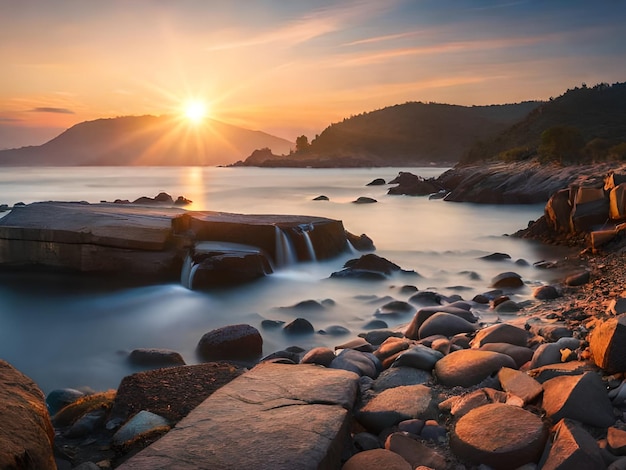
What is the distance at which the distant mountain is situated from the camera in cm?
12425

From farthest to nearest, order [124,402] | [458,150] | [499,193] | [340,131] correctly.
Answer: [340,131]
[458,150]
[499,193]
[124,402]

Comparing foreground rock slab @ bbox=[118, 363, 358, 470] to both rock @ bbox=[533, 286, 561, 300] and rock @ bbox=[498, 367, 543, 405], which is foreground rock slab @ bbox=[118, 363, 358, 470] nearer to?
rock @ bbox=[498, 367, 543, 405]

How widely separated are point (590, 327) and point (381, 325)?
338 cm

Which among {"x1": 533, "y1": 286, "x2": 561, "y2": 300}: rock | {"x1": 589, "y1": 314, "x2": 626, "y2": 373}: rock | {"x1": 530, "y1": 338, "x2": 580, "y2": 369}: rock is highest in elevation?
{"x1": 589, "y1": 314, "x2": 626, "y2": 373}: rock

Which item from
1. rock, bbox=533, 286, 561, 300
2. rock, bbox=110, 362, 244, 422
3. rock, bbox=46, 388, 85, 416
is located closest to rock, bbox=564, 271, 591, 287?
rock, bbox=533, 286, 561, 300

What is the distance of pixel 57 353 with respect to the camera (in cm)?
780

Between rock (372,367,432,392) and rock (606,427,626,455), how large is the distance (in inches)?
63.8

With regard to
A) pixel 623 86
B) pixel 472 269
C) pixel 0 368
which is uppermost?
pixel 623 86

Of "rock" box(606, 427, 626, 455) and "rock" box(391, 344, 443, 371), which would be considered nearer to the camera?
"rock" box(606, 427, 626, 455)

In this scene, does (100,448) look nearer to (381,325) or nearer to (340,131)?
(381,325)

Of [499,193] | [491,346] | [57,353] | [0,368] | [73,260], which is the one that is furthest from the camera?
[499,193]

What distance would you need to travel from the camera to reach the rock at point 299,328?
7.87m

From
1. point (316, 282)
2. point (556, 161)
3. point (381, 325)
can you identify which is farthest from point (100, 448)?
point (556, 161)

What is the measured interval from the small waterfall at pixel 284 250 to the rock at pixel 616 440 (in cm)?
908
